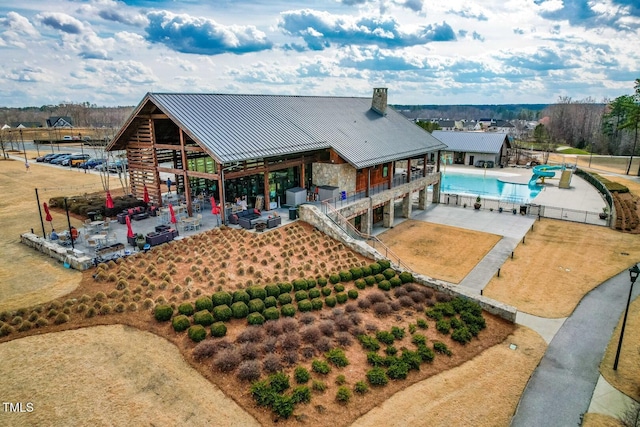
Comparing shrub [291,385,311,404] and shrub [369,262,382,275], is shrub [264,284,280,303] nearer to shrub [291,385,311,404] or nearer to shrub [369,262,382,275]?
shrub [291,385,311,404]

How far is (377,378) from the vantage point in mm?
12812

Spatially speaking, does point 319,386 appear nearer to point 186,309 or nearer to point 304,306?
point 304,306

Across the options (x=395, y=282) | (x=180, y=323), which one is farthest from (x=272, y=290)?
(x=395, y=282)

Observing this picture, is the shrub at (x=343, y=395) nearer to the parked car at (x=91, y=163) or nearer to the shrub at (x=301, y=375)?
the shrub at (x=301, y=375)

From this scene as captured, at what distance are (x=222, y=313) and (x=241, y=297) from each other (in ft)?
4.27

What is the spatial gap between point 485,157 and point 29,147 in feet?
294

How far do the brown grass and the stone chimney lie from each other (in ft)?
42.4

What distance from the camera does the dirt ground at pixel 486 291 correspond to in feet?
38.7

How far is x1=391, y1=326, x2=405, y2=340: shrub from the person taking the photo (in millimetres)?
15344

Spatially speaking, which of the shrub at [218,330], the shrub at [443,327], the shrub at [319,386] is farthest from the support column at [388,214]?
the shrub at [319,386]

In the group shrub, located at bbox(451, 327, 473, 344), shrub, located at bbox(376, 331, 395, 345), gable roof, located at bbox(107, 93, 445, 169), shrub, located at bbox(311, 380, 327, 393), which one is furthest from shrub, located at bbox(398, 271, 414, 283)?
gable roof, located at bbox(107, 93, 445, 169)

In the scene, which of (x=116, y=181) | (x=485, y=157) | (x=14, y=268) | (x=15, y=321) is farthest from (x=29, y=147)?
(x=485, y=157)

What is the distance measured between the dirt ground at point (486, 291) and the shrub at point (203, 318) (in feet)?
6.84

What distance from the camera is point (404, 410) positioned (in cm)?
1188
